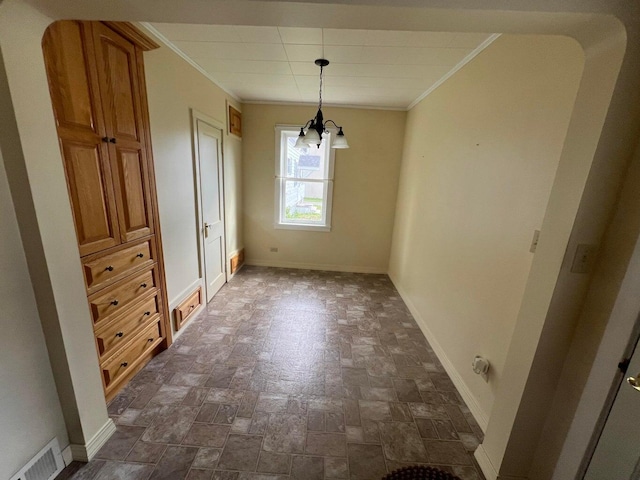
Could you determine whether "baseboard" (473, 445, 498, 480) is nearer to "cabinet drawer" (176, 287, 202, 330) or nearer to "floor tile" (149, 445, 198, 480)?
"floor tile" (149, 445, 198, 480)

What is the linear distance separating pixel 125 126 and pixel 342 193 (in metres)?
2.86

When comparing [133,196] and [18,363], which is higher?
[133,196]

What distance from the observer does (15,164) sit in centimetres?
99

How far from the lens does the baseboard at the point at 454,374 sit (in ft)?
5.41

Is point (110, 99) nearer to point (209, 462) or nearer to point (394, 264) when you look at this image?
point (209, 462)

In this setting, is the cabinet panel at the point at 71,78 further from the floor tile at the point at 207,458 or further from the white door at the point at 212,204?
the floor tile at the point at 207,458

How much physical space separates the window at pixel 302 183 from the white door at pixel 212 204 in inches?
41.9

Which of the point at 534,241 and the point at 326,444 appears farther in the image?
the point at 326,444

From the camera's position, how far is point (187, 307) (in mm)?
2523

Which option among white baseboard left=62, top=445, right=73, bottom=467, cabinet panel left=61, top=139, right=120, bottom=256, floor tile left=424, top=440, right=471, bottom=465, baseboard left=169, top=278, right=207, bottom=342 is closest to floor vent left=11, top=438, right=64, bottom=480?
white baseboard left=62, top=445, right=73, bottom=467

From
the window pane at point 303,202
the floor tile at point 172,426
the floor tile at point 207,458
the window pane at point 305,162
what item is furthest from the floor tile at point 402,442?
the window pane at point 305,162

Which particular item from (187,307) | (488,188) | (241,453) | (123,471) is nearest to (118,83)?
(187,307)

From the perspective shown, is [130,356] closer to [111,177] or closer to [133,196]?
[133,196]

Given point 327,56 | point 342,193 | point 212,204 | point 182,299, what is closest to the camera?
point 327,56
